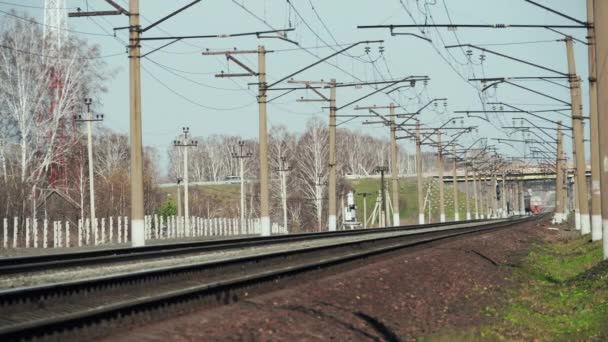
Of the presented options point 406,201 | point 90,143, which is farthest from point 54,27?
point 406,201

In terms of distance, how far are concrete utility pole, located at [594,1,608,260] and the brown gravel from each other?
308 cm

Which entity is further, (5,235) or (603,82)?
(5,235)

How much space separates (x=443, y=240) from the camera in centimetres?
3731

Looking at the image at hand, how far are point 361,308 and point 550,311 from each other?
3.33 metres

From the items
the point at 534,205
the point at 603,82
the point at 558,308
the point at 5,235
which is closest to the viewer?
the point at 558,308

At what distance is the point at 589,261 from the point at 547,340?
647 inches

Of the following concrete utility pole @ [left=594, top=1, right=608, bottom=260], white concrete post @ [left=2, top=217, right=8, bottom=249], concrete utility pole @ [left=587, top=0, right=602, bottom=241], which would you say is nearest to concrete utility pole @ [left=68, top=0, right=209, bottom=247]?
white concrete post @ [left=2, top=217, right=8, bottom=249]

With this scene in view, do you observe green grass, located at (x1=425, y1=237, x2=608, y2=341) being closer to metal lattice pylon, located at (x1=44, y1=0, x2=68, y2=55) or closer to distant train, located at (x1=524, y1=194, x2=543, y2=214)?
metal lattice pylon, located at (x1=44, y1=0, x2=68, y2=55)

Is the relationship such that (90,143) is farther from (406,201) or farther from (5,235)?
(406,201)

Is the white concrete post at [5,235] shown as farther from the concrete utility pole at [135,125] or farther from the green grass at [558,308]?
the green grass at [558,308]

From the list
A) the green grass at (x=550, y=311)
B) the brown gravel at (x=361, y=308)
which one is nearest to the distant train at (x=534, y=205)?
the green grass at (x=550, y=311)

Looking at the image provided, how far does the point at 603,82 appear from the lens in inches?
888

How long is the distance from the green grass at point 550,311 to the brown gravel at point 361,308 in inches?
17.7

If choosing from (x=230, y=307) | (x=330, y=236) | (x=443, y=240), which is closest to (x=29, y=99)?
(x=330, y=236)
